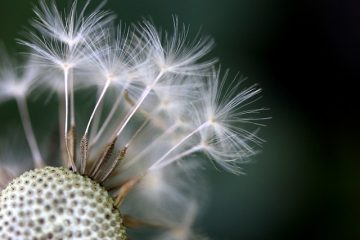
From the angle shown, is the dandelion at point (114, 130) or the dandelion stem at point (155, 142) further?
the dandelion stem at point (155, 142)

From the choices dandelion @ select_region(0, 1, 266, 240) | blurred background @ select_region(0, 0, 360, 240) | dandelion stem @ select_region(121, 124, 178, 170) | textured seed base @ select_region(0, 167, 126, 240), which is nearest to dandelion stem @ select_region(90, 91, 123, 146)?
dandelion @ select_region(0, 1, 266, 240)

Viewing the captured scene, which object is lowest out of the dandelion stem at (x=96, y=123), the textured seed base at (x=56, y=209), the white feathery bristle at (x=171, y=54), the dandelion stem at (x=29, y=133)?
the textured seed base at (x=56, y=209)

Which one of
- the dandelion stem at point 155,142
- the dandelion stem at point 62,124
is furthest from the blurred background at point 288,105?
the dandelion stem at point 155,142

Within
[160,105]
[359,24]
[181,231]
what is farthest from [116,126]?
[359,24]

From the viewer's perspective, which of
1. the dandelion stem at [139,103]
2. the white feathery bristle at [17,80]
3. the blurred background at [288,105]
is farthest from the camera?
the blurred background at [288,105]

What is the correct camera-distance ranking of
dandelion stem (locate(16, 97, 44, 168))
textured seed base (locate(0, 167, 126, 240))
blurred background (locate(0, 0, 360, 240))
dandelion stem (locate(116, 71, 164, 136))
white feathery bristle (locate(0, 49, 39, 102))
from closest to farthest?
textured seed base (locate(0, 167, 126, 240)) < dandelion stem (locate(116, 71, 164, 136)) < dandelion stem (locate(16, 97, 44, 168)) < white feathery bristle (locate(0, 49, 39, 102)) < blurred background (locate(0, 0, 360, 240))

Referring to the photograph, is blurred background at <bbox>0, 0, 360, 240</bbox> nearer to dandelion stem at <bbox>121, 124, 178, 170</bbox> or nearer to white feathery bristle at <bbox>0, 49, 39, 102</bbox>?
white feathery bristle at <bbox>0, 49, 39, 102</bbox>

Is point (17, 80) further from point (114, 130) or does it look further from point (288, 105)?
point (288, 105)

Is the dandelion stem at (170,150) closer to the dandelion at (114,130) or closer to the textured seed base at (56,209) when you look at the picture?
the dandelion at (114,130)
